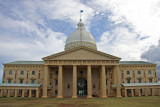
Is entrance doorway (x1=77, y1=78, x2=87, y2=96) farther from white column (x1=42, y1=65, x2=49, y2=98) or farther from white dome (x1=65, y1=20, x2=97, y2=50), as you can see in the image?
white dome (x1=65, y1=20, x2=97, y2=50)

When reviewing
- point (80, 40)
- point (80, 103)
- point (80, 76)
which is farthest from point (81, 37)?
point (80, 103)

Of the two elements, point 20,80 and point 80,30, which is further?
point 80,30

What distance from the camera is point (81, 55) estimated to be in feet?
176

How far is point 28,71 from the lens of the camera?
63.8 metres

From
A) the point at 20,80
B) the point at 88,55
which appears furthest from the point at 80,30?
the point at 20,80

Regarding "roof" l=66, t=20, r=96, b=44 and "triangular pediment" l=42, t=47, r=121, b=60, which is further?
"roof" l=66, t=20, r=96, b=44

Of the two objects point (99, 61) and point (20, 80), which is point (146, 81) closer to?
point (99, 61)

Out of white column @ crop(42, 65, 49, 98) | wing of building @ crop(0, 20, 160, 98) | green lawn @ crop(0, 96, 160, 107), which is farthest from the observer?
wing of building @ crop(0, 20, 160, 98)

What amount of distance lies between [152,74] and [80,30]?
41.2 metres

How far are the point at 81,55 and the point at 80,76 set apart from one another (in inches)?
459

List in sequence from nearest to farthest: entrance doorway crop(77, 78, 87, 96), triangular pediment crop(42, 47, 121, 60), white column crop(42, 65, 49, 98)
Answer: white column crop(42, 65, 49, 98) < triangular pediment crop(42, 47, 121, 60) < entrance doorway crop(77, 78, 87, 96)

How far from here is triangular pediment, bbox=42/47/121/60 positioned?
2084 inches

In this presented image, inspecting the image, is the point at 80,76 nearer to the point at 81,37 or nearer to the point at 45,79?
the point at 45,79


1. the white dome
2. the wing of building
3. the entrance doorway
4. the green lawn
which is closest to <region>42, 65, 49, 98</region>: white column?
the wing of building
